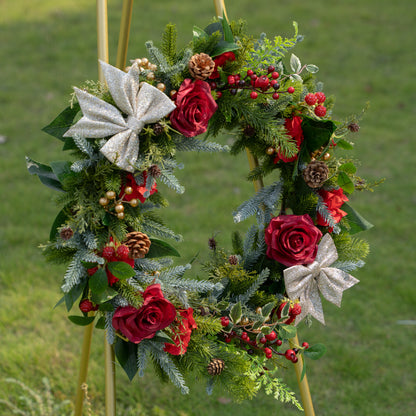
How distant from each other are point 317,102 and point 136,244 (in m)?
0.71

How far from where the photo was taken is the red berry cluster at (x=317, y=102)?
59.0 inches

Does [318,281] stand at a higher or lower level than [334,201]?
lower

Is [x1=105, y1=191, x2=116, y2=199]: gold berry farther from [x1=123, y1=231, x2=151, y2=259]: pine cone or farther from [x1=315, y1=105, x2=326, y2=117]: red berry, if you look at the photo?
[x1=315, y1=105, x2=326, y2=117]: red berry

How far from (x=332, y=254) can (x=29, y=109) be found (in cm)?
359

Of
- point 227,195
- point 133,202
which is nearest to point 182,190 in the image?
point 133,202

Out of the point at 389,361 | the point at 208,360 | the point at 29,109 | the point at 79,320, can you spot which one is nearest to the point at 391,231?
the point at 389,361

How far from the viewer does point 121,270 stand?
1.26 metres

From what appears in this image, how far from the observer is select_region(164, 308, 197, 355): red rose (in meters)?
1.37

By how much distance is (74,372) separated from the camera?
2.36 m

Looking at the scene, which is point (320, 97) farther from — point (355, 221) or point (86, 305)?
point (86, 305)

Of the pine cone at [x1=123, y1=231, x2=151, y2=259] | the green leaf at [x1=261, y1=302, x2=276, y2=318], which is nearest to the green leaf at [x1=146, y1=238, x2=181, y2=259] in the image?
the pine cone at [x1=123, y1=231, x2=151, y2=259]

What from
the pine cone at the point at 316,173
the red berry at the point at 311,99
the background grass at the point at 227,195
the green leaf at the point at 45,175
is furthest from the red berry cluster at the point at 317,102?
the background grass at the point at 227,195

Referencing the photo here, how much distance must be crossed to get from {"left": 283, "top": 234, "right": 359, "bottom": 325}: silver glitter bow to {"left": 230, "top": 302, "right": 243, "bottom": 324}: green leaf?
164 mm

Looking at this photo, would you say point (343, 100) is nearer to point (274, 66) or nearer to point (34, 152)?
point (34, 152)
